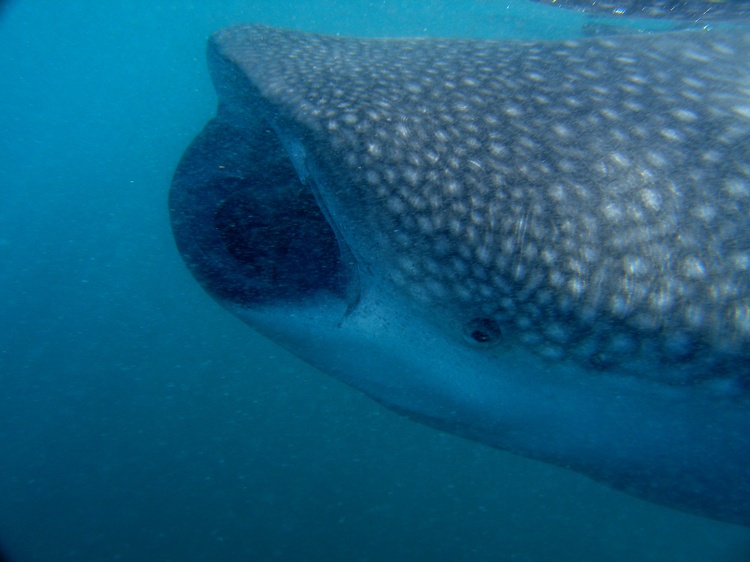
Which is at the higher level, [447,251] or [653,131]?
[653,131]

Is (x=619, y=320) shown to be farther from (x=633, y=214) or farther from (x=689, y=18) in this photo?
(x=689, y=18)

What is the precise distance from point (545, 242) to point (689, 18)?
5212 mm

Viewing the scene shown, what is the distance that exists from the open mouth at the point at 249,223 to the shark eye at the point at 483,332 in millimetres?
508

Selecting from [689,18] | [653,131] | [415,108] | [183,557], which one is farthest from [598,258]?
[183,557]

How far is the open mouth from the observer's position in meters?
1.97

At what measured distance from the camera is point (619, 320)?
A: 5.17ft

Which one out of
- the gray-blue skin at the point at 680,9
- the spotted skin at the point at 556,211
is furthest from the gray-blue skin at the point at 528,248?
the gray-blue skin at the point at 680,9

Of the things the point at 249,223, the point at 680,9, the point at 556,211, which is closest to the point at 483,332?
the point at 556,211

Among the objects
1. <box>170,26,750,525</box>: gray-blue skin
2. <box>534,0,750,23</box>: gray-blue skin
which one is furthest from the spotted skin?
<box>534,0,750,23</box>: gray-blue skin

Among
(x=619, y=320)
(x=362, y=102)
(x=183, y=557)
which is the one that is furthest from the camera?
(x=183, y=557)

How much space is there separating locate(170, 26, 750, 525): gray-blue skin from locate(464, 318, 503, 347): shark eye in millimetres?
12

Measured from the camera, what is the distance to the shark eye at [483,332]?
1732mm

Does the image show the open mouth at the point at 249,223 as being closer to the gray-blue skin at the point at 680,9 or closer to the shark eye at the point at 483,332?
the shark eye at the point at 483,332

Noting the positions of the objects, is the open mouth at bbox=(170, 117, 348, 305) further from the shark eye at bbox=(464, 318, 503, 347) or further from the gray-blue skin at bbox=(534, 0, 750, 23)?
the gray-blue skin at bbox=(534, 0, 750, 23)
